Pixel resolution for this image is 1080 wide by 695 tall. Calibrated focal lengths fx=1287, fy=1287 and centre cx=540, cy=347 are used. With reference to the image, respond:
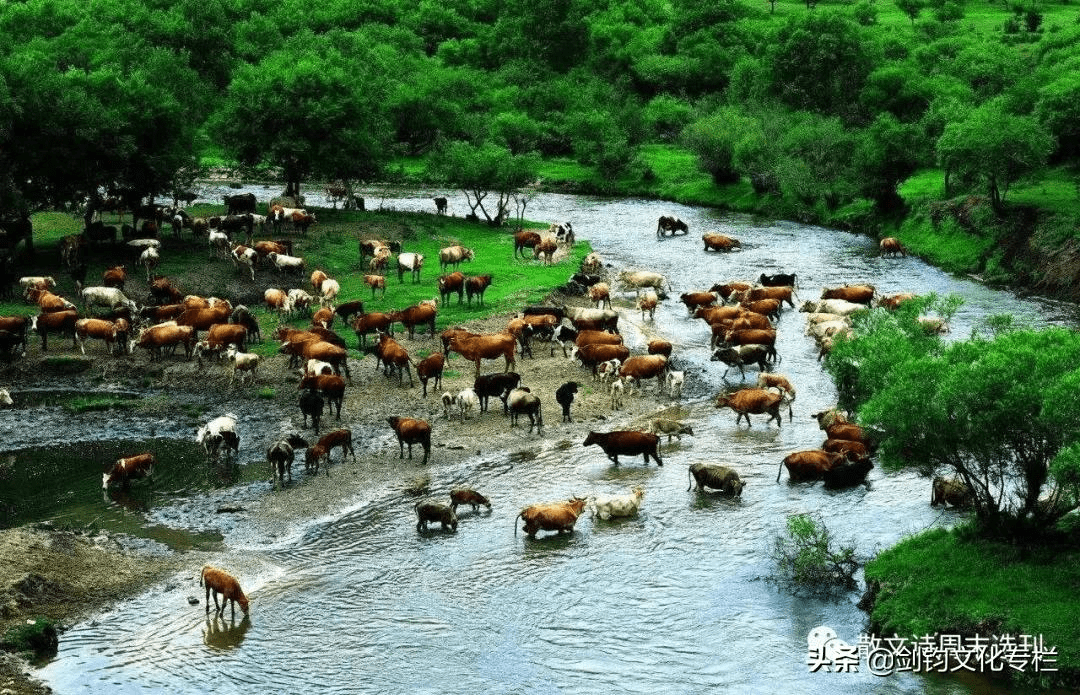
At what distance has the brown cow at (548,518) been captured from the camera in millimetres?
23750

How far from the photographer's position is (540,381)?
33.4 m

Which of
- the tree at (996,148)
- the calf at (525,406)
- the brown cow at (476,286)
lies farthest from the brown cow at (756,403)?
the tree at (996,148)

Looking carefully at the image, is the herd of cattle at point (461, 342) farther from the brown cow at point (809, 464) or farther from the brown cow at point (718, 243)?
the brown cow at point (718, 243)

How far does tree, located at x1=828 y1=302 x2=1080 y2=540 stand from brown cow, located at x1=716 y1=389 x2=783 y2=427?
8.08 meters

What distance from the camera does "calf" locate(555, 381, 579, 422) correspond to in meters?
30.4

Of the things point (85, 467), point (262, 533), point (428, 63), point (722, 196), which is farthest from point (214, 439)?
point (428, 63)

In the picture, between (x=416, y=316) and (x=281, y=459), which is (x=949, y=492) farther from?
(x=416, y=316)

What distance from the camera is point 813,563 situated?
70.1 ft

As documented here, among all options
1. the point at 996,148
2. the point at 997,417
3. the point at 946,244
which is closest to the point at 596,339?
the point at 997,417

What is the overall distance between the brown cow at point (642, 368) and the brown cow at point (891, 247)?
21466mm

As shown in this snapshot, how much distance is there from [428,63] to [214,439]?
6112 centimetres

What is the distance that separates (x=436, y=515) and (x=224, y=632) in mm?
5061

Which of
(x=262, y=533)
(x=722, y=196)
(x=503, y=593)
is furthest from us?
(x=722, y=196)

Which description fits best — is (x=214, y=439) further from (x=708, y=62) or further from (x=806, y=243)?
(x=708, y=62)
